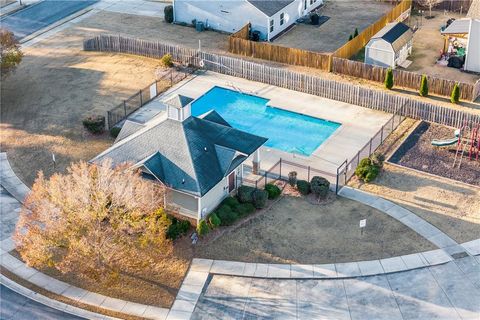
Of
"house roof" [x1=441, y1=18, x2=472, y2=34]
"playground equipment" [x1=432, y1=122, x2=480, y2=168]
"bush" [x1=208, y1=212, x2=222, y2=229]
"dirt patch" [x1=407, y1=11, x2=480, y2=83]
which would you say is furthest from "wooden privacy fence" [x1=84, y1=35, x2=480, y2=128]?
"bush" [x1=208, y1=212, x2=222, y2=229]

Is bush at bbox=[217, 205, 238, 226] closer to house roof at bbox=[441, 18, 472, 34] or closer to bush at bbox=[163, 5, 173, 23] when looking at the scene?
house roof at bbox=[441, 18, 472, 34]

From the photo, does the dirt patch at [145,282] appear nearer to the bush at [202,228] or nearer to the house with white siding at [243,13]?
the bush at [202,228]

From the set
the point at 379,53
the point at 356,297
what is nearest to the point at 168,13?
the point at 379,53

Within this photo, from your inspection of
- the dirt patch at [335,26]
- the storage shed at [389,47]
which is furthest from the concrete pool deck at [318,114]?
the dirt patch at [335,26]

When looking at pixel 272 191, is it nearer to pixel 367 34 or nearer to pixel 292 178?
pixel 292 178

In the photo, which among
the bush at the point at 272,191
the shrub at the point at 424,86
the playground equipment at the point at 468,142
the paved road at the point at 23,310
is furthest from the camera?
the shrub at the point at 424,86
